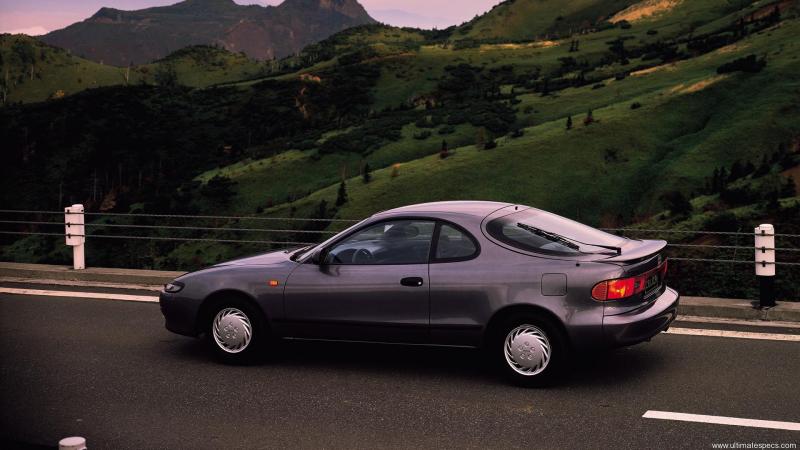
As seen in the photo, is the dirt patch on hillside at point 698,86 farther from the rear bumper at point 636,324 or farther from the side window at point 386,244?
the side window at point 386,244

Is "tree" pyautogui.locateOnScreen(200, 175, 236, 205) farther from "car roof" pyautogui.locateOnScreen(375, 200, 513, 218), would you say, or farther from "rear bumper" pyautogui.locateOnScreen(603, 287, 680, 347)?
"rear bumper" pyautogui.locateOnScreen(603, 287, 680, 347)

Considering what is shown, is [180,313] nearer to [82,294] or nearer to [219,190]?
[82,294]

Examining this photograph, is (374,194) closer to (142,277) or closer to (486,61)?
→ (142,277)

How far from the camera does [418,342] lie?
294 inches

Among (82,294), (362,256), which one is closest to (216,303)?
(362,256)

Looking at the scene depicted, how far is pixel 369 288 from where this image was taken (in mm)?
7547

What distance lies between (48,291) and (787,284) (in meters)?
12.4

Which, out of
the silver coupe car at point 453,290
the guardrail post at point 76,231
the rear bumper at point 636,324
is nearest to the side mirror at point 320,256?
the silver coupe car at point 453,290

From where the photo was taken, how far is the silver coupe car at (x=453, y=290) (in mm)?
6996

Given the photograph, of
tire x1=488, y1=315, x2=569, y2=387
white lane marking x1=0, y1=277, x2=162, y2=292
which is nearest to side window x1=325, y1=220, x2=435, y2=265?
tire x1=488, y1=315, x2=569, y2=387

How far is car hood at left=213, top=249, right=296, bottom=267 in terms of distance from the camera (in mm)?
8094

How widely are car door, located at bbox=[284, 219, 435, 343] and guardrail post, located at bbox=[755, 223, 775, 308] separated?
423cm

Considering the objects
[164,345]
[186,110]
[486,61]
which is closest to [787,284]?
[164,345]

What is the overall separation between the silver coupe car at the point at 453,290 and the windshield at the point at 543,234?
15 mm
